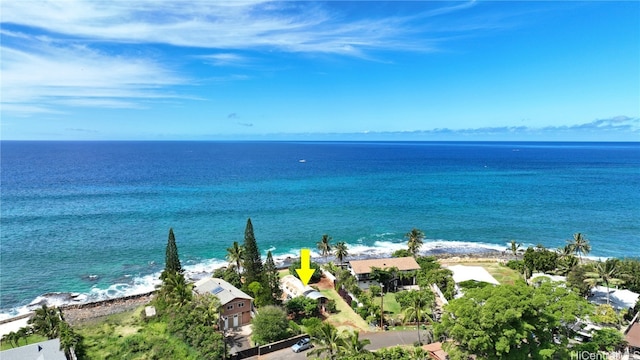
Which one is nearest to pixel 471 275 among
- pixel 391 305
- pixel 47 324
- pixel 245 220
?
pixel 391 305

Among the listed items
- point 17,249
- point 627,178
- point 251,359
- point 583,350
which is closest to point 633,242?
point 583,350

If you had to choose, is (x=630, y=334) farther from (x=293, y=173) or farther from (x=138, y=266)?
(x=293, y=173)

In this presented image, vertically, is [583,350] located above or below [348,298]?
above

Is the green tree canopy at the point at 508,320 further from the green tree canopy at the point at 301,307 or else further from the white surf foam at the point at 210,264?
the white surf foam at the point at 210,264

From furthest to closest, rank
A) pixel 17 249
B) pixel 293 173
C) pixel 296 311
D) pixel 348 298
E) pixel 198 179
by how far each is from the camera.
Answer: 1. pixel 293 173
2. pixel 198 179
3. pixel 17 249
4. pixel 348 298
5. pixel 296 311

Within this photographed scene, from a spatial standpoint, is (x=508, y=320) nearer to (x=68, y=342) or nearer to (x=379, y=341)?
(x=379, y=341)

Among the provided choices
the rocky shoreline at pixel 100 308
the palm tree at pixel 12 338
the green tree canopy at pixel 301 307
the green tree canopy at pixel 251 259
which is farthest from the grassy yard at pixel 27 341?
the green tree canopy at pixel 301 307
